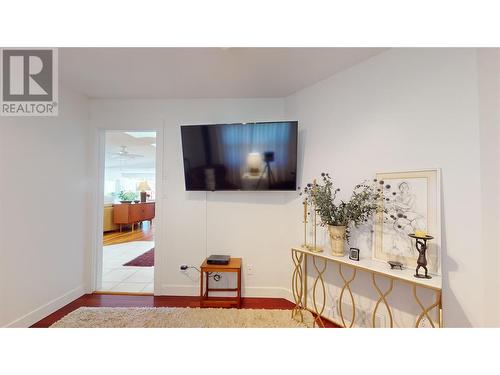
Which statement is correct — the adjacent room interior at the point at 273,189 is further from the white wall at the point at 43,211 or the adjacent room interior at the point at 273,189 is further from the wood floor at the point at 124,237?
the wood floor at the point at 124,237

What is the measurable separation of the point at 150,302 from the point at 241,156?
2.01 m

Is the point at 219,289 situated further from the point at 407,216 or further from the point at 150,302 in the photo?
the point at 407,216

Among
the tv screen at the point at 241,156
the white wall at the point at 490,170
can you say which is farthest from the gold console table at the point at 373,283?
the tv screen at the point at 241,156

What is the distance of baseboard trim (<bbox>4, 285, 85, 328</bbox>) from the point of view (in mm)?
1782

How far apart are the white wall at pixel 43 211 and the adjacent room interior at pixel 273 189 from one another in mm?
15

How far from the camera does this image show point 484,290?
119 cm

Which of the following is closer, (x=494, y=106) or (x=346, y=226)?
(x=494, y=106)

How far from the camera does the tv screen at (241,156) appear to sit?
2162 millimetres

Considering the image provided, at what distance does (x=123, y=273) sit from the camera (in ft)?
10.2

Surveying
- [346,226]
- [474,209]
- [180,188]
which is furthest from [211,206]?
[474,209]

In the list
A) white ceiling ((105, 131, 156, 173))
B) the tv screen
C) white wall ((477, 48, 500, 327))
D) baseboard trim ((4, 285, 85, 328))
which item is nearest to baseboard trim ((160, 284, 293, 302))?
baseboard trim ((4, 285, 85, 328))

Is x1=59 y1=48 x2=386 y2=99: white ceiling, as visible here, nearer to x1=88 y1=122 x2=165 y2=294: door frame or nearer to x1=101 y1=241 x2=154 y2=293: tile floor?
x1=88 y1=122 x2=165 y2=294: door frame

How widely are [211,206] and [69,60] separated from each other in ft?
6.30
